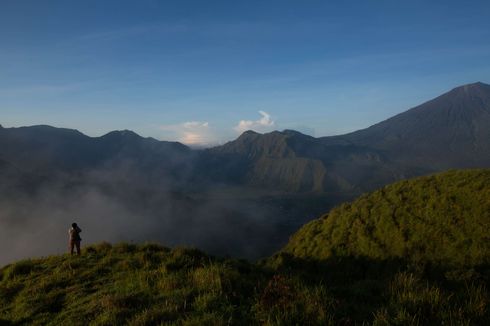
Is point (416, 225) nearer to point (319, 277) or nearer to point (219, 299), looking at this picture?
point (319, 277)

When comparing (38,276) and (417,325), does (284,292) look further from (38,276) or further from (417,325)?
(38,276)

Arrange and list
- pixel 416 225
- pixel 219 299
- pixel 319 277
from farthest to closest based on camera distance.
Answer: pixel 416 225
pixel 319 277
pixel 219 299

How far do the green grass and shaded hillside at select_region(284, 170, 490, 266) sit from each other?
81mm

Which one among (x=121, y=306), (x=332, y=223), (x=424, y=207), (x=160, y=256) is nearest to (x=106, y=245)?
(x=160, y=256)

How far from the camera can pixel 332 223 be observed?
30.1 metres

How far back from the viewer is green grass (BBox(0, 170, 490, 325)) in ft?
24.5

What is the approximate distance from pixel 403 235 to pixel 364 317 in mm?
18054

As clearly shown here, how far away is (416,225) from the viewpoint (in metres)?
23.6

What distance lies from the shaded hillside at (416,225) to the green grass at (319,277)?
8 cm

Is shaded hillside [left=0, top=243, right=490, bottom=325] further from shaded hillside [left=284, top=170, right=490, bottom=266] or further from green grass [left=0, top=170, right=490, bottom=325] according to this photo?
shaded hillside [left=284, top=170, right=490, bottom=266]

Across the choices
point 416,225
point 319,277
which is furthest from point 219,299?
point 416,225

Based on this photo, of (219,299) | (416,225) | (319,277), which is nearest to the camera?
(219,299)

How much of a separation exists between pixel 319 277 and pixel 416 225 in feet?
43.7

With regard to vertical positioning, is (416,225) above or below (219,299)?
below
